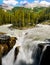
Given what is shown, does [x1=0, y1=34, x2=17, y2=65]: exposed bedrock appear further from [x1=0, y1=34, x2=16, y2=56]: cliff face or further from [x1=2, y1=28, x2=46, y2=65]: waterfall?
[x1=2, y1=28, x2=46, y2=65]: waterfall

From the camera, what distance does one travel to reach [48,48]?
29.2m

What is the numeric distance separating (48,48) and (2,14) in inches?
2378

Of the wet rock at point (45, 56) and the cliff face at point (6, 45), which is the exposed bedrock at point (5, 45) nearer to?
the cliff face at point (6, 45)

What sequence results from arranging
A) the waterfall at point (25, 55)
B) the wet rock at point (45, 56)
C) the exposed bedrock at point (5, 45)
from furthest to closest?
the exposed bedrock at point (5, 45) → the waterfall at point (25, 55) → the wet rock at point (45, 56)

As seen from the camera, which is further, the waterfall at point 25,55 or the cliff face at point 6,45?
the cliff face at point 6,45

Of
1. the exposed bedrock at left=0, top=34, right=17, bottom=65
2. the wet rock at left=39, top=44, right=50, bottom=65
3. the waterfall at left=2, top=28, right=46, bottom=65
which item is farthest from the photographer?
the exposed bedrock at left=0, top=34, right=17, bottom=65

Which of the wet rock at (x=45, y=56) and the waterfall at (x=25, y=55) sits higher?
the wet rock at (x=45, y=56)

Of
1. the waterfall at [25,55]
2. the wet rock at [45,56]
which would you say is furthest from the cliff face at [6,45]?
the wet rock at [45,56]

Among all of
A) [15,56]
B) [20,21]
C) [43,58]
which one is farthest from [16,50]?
[20,21]

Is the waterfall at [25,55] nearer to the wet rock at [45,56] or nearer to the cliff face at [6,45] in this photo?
the cliff face at [6,45]

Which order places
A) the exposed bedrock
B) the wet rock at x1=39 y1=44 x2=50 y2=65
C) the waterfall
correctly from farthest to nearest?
1. the exposed bedrock
2. the waterfall
3. the wet rock at x1=39 y1=44 x2=50 y2=65

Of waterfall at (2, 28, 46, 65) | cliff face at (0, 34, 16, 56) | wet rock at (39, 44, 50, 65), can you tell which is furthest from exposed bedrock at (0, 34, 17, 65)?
wet rock at (39, 44, 50, 65)

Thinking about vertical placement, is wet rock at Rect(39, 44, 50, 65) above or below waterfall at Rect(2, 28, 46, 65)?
above

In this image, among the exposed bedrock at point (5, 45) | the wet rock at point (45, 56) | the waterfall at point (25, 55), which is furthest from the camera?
the exposed bedrock at point (5, 45)
